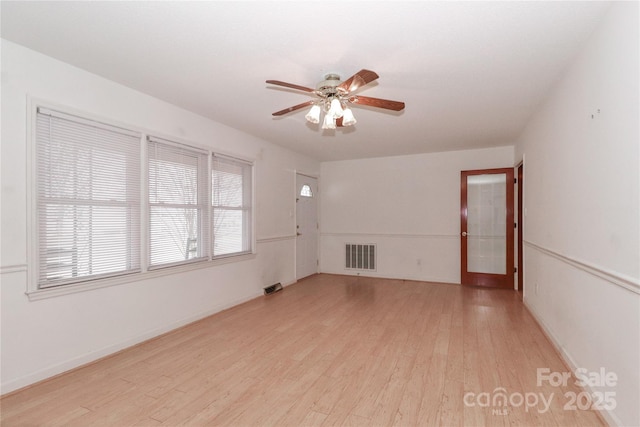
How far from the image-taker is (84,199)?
2.71 meters

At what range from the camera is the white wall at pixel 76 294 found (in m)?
2.28

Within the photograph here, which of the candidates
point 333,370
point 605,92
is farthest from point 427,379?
point 605,92

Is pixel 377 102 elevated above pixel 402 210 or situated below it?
above

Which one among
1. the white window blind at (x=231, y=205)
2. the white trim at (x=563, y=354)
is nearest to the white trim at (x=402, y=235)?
the white trim at (x=563, y=354)

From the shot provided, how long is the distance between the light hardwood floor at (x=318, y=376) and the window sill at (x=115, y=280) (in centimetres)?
67

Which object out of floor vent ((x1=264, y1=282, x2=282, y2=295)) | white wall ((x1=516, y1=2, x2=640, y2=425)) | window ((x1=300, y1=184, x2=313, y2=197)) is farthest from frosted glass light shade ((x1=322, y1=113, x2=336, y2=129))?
window ((x1=300, y1=184, x2=313, y2=197))

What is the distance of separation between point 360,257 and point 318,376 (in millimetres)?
4308

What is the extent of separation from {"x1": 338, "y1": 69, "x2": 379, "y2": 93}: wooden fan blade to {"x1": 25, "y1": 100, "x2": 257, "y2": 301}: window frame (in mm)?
2196

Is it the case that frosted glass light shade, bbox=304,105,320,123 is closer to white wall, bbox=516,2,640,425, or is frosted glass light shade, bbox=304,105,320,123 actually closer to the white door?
white wall, bbox=516,2,640,425

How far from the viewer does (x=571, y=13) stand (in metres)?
1.93

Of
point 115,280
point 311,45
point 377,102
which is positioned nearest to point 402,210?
point 377,102

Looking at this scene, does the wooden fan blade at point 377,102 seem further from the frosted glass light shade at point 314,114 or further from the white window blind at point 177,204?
the white window blind at point 177,204

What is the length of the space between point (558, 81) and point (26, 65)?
4536 millimetres

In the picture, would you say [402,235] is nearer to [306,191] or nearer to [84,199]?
[306,191]
